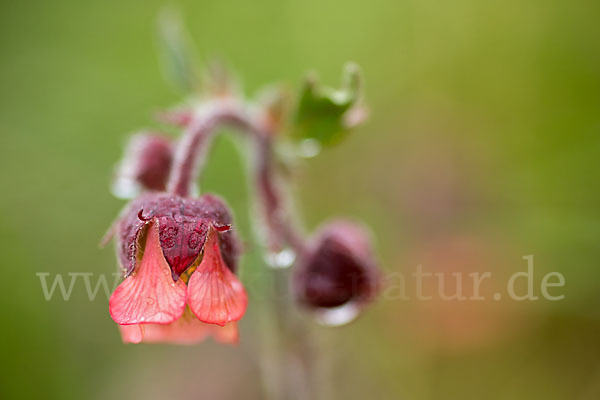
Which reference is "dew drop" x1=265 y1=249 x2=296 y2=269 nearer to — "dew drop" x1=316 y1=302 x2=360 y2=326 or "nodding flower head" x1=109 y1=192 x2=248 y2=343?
"dew drop" x1=316 y1=302 x2=360 y2=326

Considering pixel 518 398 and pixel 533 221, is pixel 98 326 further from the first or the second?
pixel 533 221

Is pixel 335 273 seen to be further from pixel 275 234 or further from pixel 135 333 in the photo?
pixel 135 333

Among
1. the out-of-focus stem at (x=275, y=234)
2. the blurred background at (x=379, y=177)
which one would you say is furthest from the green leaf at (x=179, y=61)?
the blurred background at (x=379, y=177)

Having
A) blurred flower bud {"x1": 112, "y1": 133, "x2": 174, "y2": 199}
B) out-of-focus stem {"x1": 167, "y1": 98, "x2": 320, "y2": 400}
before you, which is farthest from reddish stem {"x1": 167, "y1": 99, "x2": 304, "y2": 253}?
blurred flower bud {"x1": 112, "y1": 133, "x2": 174, "y2": 199}

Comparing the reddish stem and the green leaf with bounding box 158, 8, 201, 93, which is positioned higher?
the green leaf with bounding box 158, 8, 201, 93

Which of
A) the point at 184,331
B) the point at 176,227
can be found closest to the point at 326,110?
the point at 176,227

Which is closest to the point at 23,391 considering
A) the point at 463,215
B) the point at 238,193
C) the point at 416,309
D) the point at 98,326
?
the point at 98,326
